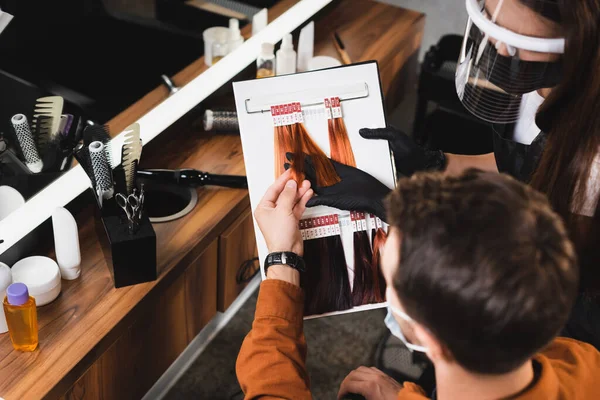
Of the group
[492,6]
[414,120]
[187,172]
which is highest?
[492,6]

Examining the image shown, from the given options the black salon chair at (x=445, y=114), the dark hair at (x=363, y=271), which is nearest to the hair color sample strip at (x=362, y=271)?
the dark hair at (x=363, y=271)

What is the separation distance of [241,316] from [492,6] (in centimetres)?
142

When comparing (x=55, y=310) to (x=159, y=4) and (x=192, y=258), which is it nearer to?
(x=192, y=258)

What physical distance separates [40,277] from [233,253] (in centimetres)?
57

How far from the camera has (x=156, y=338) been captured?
5.34ft

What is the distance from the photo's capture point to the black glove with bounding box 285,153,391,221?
1416 millimetres

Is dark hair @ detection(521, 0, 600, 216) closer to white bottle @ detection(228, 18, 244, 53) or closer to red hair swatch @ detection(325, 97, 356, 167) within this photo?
red hair swatch @ detection(325, 97, 356, 167)

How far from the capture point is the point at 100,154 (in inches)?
52.1

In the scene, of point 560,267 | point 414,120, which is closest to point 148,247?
point 560,267

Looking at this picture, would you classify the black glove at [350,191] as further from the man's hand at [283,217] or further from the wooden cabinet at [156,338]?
the wooden cabinet at [156,338]

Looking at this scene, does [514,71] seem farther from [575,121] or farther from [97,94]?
[97,94]

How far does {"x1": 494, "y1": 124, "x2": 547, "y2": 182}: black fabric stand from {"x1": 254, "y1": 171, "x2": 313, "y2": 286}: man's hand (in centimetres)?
53

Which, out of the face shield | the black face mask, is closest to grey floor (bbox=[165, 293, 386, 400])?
the face shield

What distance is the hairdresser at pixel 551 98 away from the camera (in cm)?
115
